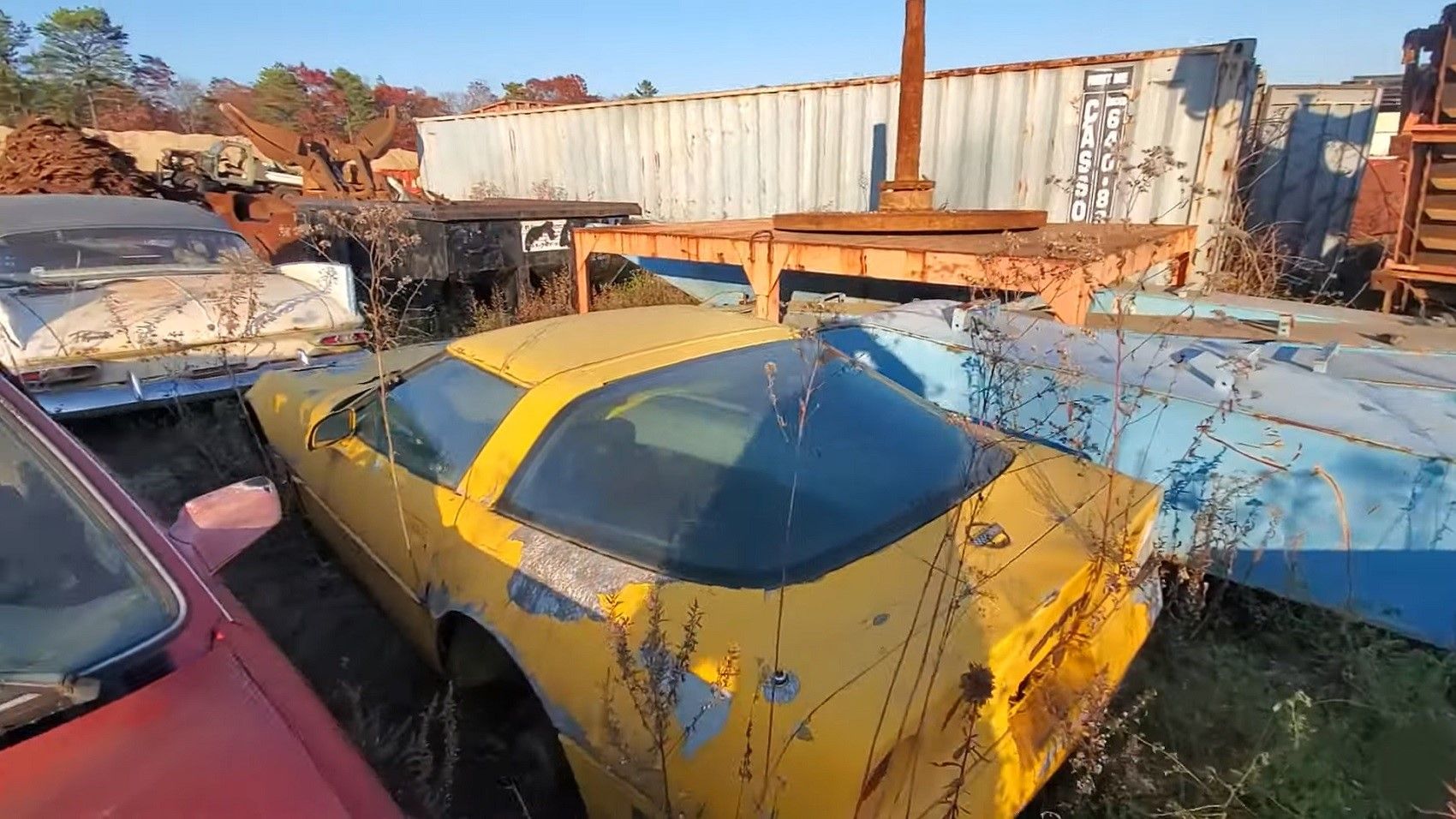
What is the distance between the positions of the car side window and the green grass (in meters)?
1.90

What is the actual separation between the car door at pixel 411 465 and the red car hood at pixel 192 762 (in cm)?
102

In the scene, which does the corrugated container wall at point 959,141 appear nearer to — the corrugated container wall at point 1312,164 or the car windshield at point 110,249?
the corrugated container wall at point 1312,164

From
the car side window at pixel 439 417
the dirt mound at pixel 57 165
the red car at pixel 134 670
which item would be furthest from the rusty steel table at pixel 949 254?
the dirt mound at pixel 57 165

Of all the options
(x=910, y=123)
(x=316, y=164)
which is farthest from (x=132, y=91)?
(x=910, y=123)

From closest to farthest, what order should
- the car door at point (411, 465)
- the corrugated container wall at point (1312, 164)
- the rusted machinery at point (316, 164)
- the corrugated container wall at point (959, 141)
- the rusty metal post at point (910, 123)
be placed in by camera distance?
the car door at point (411, 465), the rusty metal post at point (910, 123), the corrugated container wall at point (959, 141), the corrugated container wall at point (1312, 164), the rusted machinery at point (316, 164)

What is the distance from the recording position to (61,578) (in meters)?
1.46

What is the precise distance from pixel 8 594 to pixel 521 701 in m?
1.34

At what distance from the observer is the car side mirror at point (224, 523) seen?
167 cm

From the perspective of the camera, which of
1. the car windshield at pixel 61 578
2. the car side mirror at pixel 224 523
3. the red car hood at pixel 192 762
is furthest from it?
the car side mirror at pixel 224 523

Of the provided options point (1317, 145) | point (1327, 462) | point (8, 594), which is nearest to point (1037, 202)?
point (1317, 145)

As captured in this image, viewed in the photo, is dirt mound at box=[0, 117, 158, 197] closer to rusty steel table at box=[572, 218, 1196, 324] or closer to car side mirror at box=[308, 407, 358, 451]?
rusty steel table at box=[572, 218, 1196, 324]

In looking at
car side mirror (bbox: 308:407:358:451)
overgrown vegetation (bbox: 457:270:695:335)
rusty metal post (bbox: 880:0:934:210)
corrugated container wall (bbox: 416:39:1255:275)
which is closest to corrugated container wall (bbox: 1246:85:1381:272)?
corrugated container wall (bbox: 416:39:1255:275)

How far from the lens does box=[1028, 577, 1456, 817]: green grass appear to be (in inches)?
78.6

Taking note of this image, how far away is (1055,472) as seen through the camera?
2.31 m
